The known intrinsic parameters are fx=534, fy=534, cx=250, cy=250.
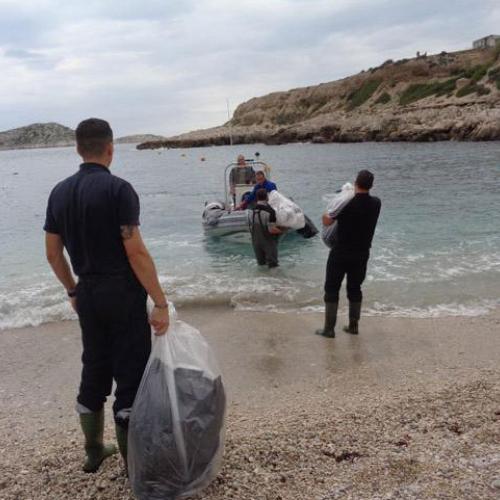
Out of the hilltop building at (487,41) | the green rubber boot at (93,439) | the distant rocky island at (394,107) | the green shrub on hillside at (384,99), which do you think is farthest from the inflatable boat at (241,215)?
the hilltop building at (487,41)

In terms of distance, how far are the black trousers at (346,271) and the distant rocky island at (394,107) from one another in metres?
47.5

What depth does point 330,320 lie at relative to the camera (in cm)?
622

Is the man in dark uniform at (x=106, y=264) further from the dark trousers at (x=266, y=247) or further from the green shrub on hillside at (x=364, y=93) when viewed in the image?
the green shrub on hillside at (x=364, y=93)

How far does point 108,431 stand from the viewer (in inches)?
164

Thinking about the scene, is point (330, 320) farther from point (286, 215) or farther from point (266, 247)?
point (266, 247)

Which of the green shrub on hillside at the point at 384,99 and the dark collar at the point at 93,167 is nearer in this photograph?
the dark collar at the point at 93,167

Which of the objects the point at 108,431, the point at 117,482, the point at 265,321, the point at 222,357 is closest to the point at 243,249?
the point at 265,321

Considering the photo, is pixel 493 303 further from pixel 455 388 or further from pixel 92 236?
pixel 92 236

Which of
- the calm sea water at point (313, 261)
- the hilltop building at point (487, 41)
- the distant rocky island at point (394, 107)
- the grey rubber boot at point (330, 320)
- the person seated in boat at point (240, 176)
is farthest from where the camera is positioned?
the hilltop building at point (487, 41)

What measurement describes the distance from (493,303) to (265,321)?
3.28 metres

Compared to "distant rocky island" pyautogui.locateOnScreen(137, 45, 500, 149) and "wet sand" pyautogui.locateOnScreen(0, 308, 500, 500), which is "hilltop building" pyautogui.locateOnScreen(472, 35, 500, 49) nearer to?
"distant rocky island" pyautogui.locateOnScreen(137, 45, 500, 149)

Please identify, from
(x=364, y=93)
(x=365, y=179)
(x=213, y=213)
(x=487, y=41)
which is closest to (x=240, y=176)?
(x=213, y=213)

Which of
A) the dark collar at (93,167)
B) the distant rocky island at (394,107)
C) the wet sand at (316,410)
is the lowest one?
the wet sand at (316,410)

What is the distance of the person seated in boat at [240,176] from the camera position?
1364 centimetres
